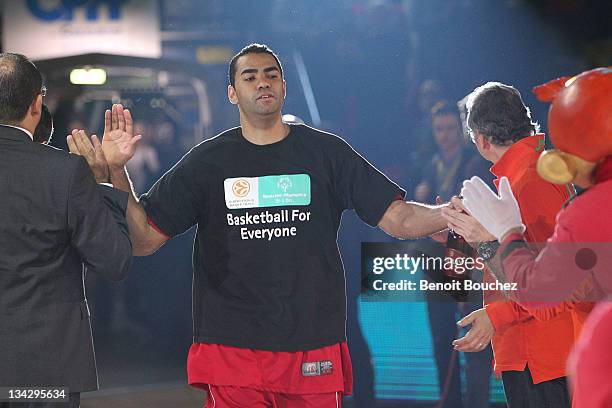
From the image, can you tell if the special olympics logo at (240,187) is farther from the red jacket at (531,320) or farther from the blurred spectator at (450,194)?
the blurred spectator at (450,194)

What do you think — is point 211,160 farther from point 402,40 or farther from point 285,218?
point 402,40

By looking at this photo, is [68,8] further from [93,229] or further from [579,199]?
[579,199]

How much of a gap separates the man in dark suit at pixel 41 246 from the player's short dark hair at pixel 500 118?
48.9 inches

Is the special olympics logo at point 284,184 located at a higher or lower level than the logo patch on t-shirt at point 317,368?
higher

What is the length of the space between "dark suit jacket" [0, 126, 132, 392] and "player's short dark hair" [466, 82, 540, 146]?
4.09 feet

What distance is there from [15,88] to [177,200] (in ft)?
2.48

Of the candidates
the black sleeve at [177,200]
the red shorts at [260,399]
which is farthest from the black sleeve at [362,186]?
the red shorts at [260,399]

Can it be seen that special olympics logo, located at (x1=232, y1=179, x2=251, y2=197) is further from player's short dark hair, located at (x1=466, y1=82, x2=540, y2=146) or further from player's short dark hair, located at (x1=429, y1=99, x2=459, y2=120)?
player's short dark hair, located at (x1=429, y1=99, x2=459, y2=120)

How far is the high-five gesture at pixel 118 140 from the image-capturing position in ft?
8.73

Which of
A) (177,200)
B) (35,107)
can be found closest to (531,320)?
(177,200)

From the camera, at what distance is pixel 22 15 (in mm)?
4410

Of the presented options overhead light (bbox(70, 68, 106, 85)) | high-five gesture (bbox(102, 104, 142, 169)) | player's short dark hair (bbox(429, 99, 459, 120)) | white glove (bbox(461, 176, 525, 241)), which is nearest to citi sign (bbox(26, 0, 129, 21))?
overhead light (bbox(70, 68, 106, 85))

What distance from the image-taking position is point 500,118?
2863mm

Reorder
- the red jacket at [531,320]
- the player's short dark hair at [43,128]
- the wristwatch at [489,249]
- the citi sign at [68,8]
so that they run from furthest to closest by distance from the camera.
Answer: the citi sign at [68,8], the player's short dark hair at [43,128], the red jacket at [531,320], the wristwatch at [489,249]
